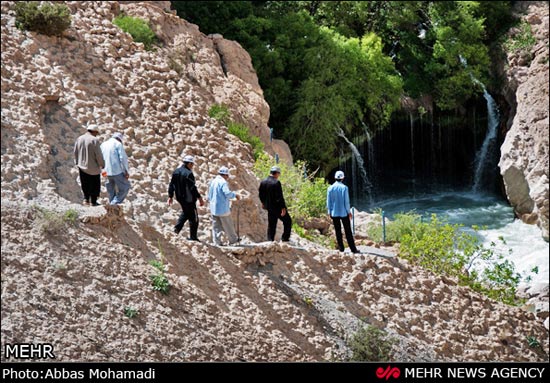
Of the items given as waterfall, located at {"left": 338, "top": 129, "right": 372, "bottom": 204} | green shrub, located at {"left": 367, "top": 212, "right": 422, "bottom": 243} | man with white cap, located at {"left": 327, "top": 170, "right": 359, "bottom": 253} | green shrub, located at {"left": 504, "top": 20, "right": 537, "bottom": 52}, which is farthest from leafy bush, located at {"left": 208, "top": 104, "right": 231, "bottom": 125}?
green shrub, located at {"left": 504, "top": 20, "right": 537, "bottom": 52}

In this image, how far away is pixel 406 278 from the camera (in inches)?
675

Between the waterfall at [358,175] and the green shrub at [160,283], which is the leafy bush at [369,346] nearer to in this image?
the green shrub at [160,283]

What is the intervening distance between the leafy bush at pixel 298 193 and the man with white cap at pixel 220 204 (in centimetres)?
360

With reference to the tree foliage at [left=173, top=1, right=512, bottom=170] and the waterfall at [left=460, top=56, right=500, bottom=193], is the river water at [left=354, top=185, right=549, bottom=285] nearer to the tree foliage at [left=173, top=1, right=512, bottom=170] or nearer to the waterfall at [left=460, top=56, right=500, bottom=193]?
the waterfall at [left=460, top=56, right=500, bottom=193]

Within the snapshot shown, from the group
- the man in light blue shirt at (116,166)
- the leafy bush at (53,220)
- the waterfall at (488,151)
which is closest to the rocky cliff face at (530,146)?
the waterfall at (488,151)

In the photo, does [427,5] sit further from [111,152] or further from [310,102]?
[111,152]

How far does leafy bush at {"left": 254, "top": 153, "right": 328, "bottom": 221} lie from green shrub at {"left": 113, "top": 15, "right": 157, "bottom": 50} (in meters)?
3.42

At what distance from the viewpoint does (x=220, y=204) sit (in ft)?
Result: 50.6

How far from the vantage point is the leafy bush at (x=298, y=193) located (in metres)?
19.5

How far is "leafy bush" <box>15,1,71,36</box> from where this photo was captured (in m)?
18.9

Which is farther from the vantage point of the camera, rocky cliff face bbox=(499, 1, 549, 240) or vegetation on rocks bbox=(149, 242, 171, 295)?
rocky cliff face bbox=(499, 1, 549, 240)

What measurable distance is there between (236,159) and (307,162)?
22.4 feet

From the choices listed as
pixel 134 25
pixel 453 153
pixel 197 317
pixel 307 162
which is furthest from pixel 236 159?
pixel 453 153
